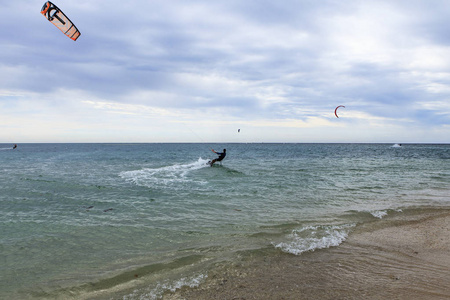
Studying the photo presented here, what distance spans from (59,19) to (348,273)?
11.3m

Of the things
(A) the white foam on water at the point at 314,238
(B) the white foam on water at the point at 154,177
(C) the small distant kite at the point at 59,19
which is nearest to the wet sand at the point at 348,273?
(A) the white foam on water at the point at 314,238

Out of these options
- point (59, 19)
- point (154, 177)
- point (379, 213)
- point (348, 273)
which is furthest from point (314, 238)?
point (154, 177)

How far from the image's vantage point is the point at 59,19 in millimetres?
8805

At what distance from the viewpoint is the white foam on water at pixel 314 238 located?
6.38 metres

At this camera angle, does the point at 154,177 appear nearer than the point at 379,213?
Answer: No

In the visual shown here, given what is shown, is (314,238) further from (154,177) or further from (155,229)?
(154,177)

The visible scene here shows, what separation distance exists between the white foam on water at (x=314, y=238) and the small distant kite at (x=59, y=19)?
9736 mm

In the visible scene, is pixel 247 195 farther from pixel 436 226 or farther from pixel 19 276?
pixel 19 276

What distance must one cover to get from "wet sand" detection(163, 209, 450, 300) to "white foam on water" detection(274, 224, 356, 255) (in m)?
0.21

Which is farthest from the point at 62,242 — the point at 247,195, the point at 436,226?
the point at 436,226

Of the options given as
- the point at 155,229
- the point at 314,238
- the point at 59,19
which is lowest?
the point at 155,229

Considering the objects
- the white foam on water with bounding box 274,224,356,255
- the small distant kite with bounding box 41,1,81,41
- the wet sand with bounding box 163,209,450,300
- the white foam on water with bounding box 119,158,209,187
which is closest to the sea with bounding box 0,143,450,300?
the white foam on water with bounding box 274,224,356,255

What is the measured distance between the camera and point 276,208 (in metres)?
10.7

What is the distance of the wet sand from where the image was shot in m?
4.39
